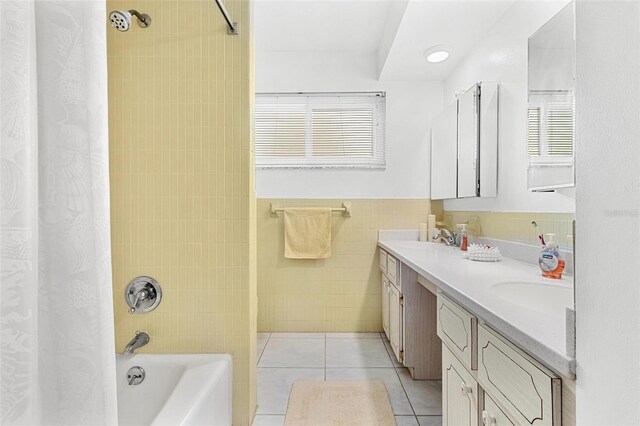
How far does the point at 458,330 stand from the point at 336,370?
139 centimetres

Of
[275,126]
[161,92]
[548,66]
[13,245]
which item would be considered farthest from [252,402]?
[275,126]

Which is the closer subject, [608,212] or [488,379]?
[608,212]

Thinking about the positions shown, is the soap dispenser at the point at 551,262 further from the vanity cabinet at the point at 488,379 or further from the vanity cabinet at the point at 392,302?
the vanity cabinet at the point at 392,302

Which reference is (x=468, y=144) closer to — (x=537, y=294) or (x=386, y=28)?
(x=386, y=28)

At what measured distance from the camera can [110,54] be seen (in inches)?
64.1

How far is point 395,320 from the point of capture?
→ 2516mm

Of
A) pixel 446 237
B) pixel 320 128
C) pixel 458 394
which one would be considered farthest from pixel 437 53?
pixel 458 394

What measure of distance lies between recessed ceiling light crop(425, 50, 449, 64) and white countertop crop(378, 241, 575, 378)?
140cm

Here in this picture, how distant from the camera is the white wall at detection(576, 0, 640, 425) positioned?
1.67 ft

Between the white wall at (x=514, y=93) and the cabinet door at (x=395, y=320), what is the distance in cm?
83

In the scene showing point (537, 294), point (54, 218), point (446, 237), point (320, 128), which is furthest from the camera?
point (320, 128)

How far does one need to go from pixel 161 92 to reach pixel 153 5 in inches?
15.7

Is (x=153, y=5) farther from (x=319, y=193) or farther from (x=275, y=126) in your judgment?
(x=319, y=193)

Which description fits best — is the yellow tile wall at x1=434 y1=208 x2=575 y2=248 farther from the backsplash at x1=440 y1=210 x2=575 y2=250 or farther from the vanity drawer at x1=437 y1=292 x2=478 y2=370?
the vanity drawer at x1=437 y1=292 x2=478 y2=370
